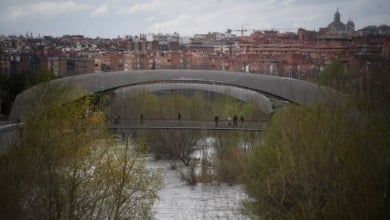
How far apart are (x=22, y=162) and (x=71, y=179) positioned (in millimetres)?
1107

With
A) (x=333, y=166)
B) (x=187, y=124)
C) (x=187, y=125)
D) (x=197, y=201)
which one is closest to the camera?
(x=333, y=166)

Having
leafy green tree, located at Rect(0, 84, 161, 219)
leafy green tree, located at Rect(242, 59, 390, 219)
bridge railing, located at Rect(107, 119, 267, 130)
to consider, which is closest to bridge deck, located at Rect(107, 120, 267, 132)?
bridge railing, located at Rect(107, 119, 267, 130)

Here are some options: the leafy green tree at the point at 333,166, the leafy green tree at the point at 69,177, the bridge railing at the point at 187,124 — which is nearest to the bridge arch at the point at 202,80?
the bridge railing at the point at 187,124

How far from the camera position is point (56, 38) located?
85.3 feet

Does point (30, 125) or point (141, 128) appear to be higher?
point (30, 125)

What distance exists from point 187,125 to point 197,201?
14.5 feet

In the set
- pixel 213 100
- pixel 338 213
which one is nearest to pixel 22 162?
pixel 338 213

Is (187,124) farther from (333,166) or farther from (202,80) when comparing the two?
(333,166)

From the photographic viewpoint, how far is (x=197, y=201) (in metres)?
13.4

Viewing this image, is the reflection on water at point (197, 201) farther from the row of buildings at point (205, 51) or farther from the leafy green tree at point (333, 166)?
the row of buildings at point (205, 51)

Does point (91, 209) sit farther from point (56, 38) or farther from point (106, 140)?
point (56, 38)

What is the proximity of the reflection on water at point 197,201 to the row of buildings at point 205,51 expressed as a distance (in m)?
4.21

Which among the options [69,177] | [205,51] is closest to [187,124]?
[69,177]

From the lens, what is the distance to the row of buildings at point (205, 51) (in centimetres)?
1964
